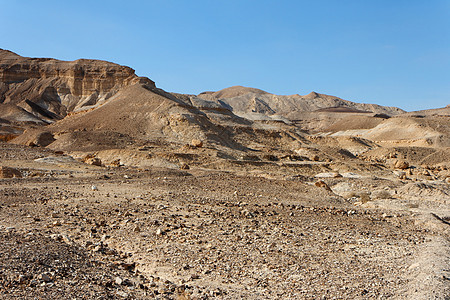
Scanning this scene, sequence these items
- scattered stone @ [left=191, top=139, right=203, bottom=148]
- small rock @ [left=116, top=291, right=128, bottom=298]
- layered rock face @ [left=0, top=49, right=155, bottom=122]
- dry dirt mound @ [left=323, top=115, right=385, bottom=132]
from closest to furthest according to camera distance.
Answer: small rock @ [left=116, top=291, right=128, bottom=298], scattered stone @ [left=191, top=139, right=203, bottom=148], layered rock face @ [left=0, top=49, right=155, bottom=122], dry dirt mound @ [left=323, top=115, right=385, bottom=132]

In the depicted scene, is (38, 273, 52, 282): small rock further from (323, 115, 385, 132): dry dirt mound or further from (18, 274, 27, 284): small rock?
(323, 115, 385, 132): dry dirt mound

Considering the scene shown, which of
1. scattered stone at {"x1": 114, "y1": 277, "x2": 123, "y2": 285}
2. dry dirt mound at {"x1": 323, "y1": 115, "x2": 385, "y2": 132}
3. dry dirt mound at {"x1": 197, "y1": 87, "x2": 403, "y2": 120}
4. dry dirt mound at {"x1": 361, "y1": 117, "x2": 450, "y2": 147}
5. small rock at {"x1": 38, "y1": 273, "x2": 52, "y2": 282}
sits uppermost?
dry dirt mound at {"x1": 197, "y1": 87, "x2": 403, "y2": 120}

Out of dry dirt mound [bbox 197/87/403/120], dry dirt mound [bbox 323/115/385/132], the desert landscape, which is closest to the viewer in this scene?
the desert landscape

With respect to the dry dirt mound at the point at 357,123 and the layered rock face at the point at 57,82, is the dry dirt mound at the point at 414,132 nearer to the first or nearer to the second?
the dry dirt mound at the point at 357,123

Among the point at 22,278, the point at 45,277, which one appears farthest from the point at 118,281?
the point at 22,278

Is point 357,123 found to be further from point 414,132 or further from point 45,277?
point 45,277

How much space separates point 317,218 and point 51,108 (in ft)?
278

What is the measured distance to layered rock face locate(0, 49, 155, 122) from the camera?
86.5m

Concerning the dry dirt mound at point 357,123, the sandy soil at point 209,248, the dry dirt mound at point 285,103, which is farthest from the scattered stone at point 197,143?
the dry dirt mound at point 285,103

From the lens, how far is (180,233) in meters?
9.27

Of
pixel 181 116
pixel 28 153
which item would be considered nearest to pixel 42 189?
pixel 28 153

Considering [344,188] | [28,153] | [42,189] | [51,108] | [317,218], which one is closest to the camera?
[317,218]

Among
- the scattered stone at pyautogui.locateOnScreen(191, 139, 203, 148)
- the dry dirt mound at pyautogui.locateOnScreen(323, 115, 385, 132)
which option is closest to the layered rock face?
the dry dirt mound at pyautogui.locateOnScreen(323, 115, 385, 132)

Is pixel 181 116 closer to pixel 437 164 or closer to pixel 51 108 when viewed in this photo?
pixel 437 164
